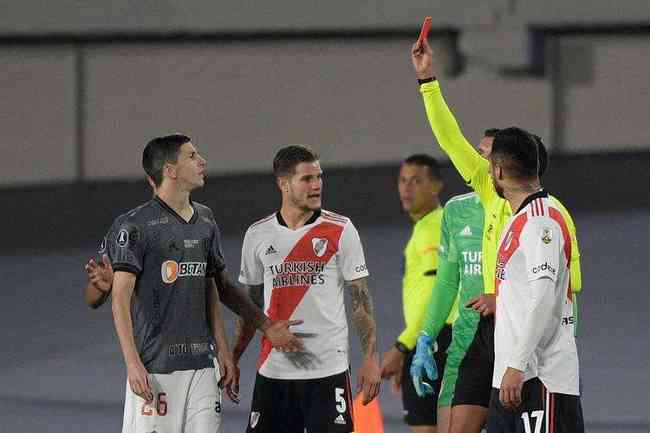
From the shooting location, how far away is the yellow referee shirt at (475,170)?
284 inches

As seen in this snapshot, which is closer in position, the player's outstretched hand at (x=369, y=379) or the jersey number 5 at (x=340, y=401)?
the player's outstretched hand at (x=369, y=379)

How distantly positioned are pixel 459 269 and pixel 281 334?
1.21 metres

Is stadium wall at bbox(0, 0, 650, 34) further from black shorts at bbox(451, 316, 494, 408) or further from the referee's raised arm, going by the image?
black shorts at bbox(451, 316, 494, 408)

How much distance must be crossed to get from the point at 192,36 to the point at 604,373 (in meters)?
11.3

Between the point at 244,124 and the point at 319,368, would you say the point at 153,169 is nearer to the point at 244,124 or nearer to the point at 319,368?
the point at 319,368

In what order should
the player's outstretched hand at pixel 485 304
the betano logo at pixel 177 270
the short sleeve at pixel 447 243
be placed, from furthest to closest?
the short sleeve at pixel 447 243 < the player's outstretched hand at pixel 485 304 < the betano logo at pixel 177 270

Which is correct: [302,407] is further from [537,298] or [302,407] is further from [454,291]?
[537,298]

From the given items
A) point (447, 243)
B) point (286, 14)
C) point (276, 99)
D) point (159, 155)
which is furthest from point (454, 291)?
point (276, 99)

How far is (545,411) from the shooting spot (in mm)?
6094

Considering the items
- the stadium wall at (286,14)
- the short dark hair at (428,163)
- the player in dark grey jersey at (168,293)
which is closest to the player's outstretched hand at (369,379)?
the player in dark grey jersey at (168,293)

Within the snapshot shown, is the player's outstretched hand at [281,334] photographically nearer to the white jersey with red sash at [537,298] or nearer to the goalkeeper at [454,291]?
the goalkeeper at [454,291]

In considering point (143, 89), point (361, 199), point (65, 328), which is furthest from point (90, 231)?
point (65, 328)

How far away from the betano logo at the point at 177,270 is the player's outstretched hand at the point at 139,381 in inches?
18.3

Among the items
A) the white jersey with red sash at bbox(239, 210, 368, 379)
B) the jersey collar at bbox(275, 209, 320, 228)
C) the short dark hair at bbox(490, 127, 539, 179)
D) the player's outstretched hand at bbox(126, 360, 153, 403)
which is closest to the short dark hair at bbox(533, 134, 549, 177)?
the short dark hair at bbox(490, 127, 539, 179)
